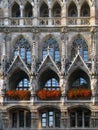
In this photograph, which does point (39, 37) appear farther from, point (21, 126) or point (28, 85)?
point (21, 126)

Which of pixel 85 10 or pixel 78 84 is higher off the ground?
pixel 85 10

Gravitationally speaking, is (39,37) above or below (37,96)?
above

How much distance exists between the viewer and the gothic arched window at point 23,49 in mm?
50906

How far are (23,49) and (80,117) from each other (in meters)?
9.57

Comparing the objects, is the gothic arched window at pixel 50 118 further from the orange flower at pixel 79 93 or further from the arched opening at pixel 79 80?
the arched opening at pixel 79 80

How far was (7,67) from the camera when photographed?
164ft

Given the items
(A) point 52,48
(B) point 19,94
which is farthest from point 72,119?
(A) point 52,48

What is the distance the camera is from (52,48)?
5097cm

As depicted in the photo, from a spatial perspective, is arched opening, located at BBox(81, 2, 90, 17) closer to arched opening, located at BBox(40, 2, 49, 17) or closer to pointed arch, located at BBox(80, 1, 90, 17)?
pointed arch, located at BBox(80, 1, 90, 17)

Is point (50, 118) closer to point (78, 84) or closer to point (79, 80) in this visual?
point (78, 84)

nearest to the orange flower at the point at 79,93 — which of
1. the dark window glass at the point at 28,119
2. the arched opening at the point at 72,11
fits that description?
the dark window glass at the point at 28,119

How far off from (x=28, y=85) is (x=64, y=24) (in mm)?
7703

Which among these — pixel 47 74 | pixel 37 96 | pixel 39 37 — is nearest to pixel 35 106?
pixel 37 96

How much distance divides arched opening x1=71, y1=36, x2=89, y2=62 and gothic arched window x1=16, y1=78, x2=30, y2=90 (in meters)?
5.71
